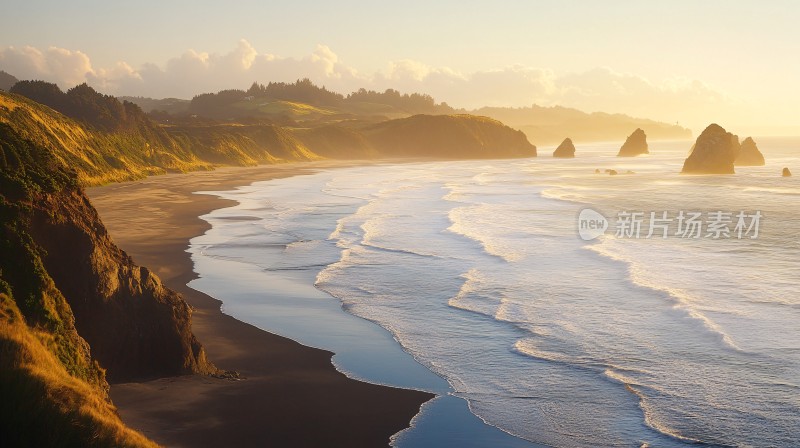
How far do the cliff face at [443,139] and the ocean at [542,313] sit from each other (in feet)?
393

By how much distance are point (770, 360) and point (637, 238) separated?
19642 millimetres

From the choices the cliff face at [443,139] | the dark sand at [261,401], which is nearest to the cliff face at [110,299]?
the dark sand at [261,401]

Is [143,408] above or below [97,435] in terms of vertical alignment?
below

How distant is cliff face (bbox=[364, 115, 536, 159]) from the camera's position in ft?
528

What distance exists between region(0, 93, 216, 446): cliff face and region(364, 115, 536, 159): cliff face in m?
144

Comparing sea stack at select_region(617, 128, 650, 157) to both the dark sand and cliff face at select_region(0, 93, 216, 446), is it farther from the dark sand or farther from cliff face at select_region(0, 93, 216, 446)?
cliff face at select_region(0, 93, 216, 446)

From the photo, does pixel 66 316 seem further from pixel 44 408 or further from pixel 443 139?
pixel 443 139

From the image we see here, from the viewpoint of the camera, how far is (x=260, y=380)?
42.5 feet

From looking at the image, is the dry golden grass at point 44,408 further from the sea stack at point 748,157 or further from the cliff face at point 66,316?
the sea stack at point 748,157

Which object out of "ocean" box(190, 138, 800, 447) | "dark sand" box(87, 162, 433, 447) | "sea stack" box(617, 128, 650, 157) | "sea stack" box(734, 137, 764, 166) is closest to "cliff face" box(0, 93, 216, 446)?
"dark sand" box(87, 162, 433, 447)

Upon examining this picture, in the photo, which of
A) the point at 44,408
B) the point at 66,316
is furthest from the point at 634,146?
the point at 44,408

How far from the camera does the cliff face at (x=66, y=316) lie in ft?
25.4

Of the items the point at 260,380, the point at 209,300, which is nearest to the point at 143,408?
the point at 260,380

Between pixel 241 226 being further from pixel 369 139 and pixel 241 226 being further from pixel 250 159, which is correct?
pixel 369 139
